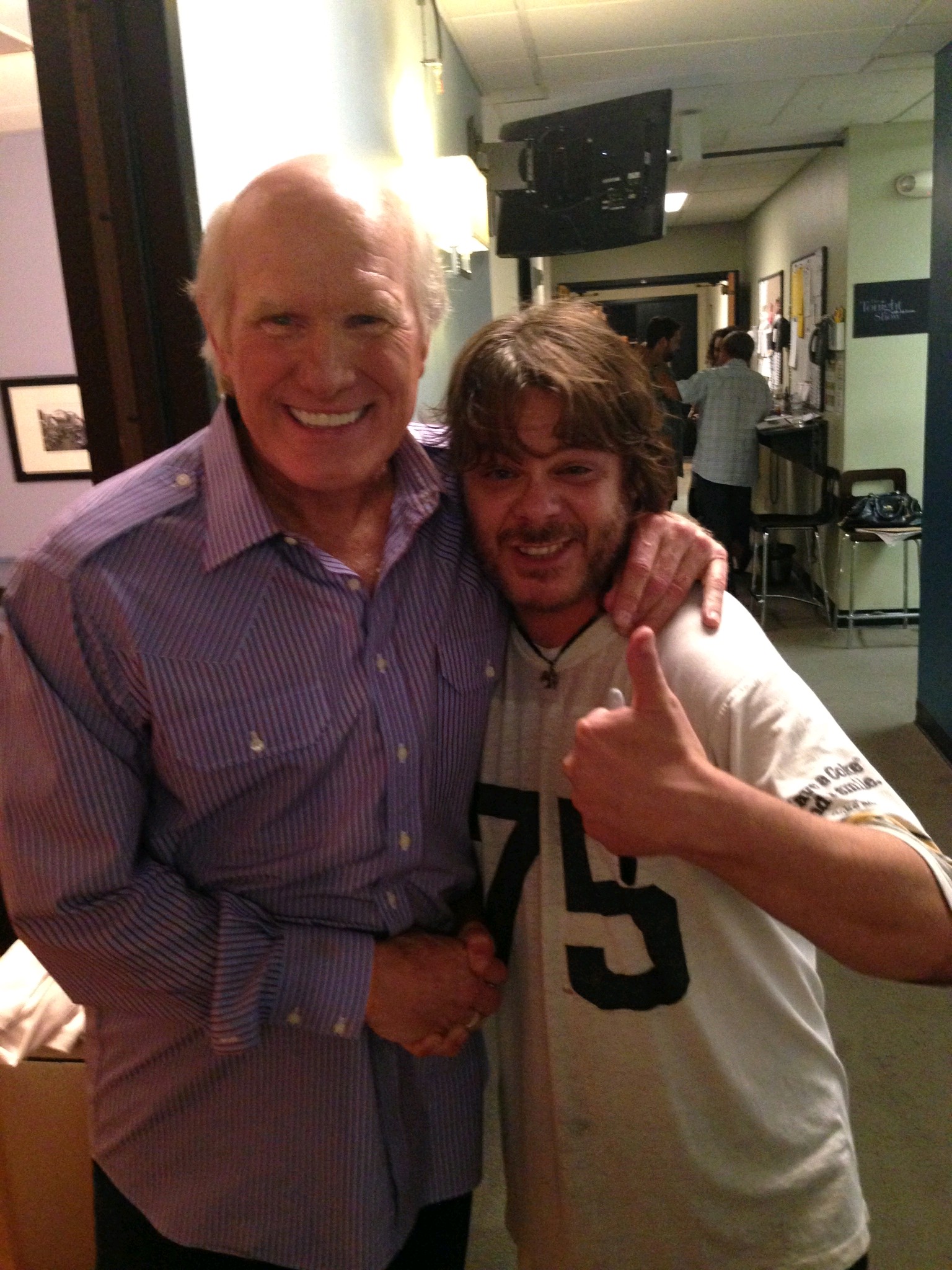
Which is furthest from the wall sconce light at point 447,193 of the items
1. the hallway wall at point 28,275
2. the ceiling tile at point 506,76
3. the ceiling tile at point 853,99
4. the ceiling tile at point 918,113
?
the ceiling tile at point 918,113

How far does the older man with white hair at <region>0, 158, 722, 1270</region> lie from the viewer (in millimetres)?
973

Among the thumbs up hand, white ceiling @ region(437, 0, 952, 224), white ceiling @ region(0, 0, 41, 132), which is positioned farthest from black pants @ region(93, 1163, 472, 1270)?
white ceiling @ region(437, 0, 952, 224)

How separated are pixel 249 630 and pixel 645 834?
1.45ft

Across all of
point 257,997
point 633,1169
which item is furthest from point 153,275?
point 633,1169

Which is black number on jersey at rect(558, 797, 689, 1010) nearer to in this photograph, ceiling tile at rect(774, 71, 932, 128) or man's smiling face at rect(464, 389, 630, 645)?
man's smiling face at rect(464, 389, 630, 645)

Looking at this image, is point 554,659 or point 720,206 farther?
point 720,206

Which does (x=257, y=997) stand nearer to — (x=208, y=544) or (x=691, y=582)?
(x=208, y=544)

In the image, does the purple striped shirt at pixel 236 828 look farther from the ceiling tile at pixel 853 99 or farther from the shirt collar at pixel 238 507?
the ceiling tile at pixel 853 99

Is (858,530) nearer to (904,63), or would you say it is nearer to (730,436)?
(730,436)

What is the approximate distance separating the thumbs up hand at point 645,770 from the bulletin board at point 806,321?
6058mm

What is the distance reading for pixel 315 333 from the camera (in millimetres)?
1072

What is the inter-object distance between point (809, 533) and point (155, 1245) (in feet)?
20.8

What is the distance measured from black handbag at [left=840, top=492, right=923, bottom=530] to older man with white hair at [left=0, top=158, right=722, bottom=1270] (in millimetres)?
4717

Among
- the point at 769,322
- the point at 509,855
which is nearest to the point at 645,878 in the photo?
the point at 509,855
